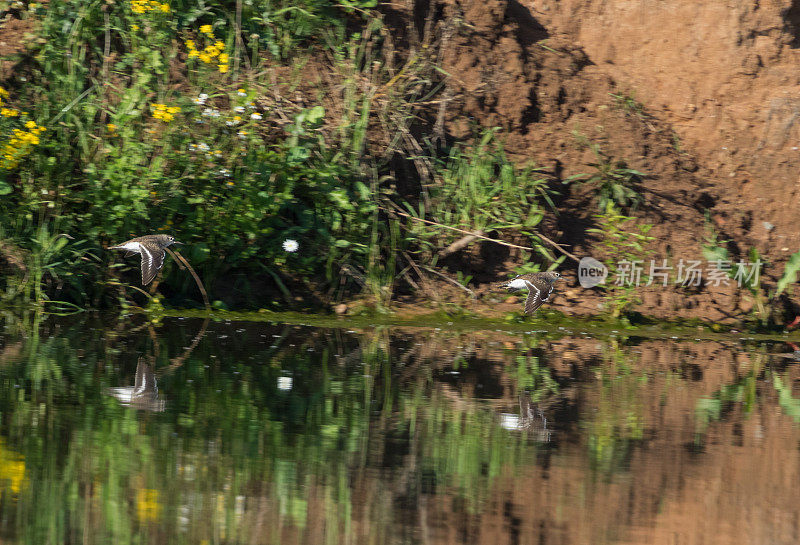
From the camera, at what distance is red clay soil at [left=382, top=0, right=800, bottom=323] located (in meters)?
9.23

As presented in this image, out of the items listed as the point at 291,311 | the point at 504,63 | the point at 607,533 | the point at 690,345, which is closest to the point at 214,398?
the point at 607,533

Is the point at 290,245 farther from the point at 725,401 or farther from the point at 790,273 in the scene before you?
the point at 790,273

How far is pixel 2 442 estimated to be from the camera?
4.14 metres

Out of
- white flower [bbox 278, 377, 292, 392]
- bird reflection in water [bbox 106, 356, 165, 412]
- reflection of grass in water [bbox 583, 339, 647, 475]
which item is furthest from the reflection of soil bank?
bird reflection in water [bbox 106, 356, 165, 412]

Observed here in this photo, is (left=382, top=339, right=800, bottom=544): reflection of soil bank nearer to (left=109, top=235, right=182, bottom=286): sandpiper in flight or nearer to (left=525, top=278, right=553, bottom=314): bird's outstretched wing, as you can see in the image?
(left=525, top=278, right=553, bottom=314): bird's outstretched wing

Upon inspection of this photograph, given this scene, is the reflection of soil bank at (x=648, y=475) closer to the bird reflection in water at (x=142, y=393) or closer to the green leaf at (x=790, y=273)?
the bird reflection in water at (x=142, y=393)

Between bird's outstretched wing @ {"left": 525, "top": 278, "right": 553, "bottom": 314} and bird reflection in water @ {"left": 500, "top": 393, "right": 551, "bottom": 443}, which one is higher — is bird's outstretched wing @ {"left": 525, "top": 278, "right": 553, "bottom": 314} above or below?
above

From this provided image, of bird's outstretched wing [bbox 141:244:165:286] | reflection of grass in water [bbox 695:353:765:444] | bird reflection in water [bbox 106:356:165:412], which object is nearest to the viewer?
bird reflection in water [bbox 106:356:165:412]

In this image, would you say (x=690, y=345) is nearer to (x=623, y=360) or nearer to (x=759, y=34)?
(x=623, y=360)

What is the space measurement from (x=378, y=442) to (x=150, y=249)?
3308 millimetres

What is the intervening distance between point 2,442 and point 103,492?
78cm

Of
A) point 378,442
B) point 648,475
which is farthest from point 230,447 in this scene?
point 648,475

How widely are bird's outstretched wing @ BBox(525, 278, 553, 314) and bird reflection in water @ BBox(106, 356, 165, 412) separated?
3.08 meters

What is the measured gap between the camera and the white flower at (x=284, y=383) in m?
5.50
